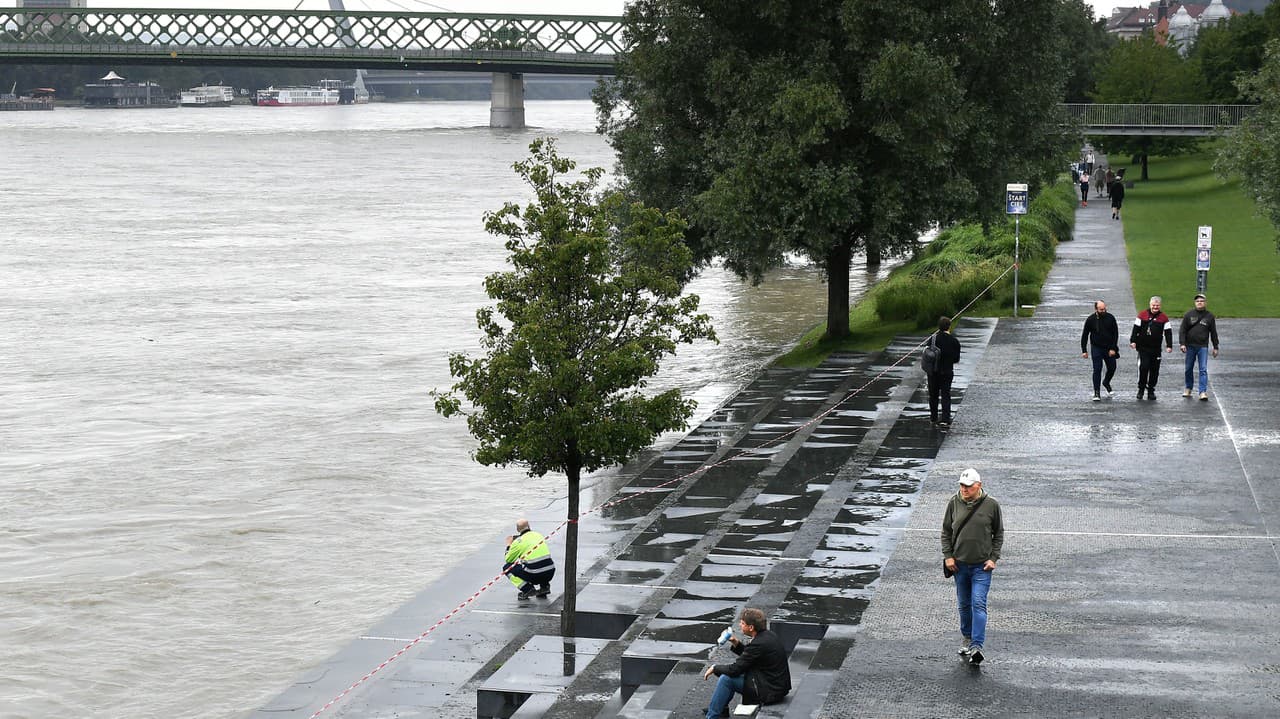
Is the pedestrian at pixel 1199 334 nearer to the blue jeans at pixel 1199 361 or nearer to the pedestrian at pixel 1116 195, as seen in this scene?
the blue jeans at pixel 1199 361

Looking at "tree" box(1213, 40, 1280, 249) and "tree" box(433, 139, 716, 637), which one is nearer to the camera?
"tree" box(433, 139, 716, 637)

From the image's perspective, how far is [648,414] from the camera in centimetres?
1452

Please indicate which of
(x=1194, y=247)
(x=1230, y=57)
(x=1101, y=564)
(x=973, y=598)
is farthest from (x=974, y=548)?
(x=1230, y=57)

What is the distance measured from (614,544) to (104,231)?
53118mm

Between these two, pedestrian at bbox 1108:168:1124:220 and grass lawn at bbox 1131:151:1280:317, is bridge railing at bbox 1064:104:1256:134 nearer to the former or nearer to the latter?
grass lawn at bbox 1131:151:1280:317

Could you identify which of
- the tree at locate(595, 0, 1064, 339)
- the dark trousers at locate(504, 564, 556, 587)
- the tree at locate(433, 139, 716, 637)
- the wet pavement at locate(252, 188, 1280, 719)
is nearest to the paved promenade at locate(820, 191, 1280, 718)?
the wet pavement at locate(252, 188, 1280, 719)

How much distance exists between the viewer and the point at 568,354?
14.4 m

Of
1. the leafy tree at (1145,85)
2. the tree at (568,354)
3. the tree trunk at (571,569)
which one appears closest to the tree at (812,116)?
the tree at (568,354)

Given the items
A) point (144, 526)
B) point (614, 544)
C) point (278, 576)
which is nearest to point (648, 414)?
point (614, 544)

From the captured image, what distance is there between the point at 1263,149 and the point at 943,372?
917 cm

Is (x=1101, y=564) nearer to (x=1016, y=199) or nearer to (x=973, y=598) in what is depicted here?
(x=973, y=598)

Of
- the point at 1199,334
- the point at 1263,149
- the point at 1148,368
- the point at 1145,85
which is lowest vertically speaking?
the point at 1148,368

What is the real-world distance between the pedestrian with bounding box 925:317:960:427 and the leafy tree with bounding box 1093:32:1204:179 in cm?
5293

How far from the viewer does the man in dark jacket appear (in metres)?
11.0
